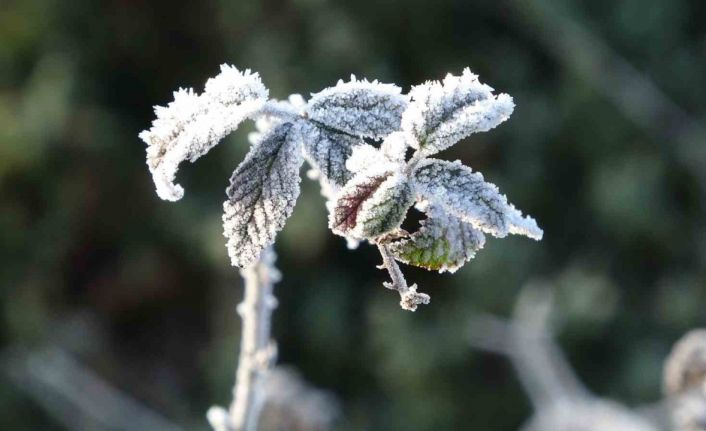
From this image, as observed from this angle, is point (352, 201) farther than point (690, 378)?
No

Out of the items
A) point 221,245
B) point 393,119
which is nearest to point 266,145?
point 393,119

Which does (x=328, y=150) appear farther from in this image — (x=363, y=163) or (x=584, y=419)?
(x=584, y=419)

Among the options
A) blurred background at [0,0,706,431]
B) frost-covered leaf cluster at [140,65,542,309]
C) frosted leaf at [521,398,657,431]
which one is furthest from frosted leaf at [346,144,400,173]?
blurred background at [0,0,706,431]

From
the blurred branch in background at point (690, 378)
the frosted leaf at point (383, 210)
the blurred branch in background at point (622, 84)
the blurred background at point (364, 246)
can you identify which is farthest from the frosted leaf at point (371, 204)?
the blurred branch in background at point (622, 84)

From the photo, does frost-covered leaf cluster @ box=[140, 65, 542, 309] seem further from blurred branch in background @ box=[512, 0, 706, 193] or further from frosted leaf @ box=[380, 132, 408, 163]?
blurred branch in background @ box=[512, 0, 706, 193]

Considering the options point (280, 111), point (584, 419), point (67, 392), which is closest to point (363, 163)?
point (280, 111)

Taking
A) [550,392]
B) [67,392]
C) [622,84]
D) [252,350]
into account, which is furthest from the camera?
[622,84]

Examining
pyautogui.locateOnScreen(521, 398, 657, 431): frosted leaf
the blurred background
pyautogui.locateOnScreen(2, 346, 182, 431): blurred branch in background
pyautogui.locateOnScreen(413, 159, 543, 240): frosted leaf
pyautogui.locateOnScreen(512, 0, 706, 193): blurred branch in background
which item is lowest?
pyautogui.locateOnScreen(413, 159, 543, 240): frosted leaf

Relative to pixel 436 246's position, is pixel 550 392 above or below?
above

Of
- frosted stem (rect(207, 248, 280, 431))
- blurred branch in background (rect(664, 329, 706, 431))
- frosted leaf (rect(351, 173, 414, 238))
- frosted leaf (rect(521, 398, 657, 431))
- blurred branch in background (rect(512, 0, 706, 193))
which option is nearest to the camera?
frosted leaf (rect(351, 173, 414, 238))
